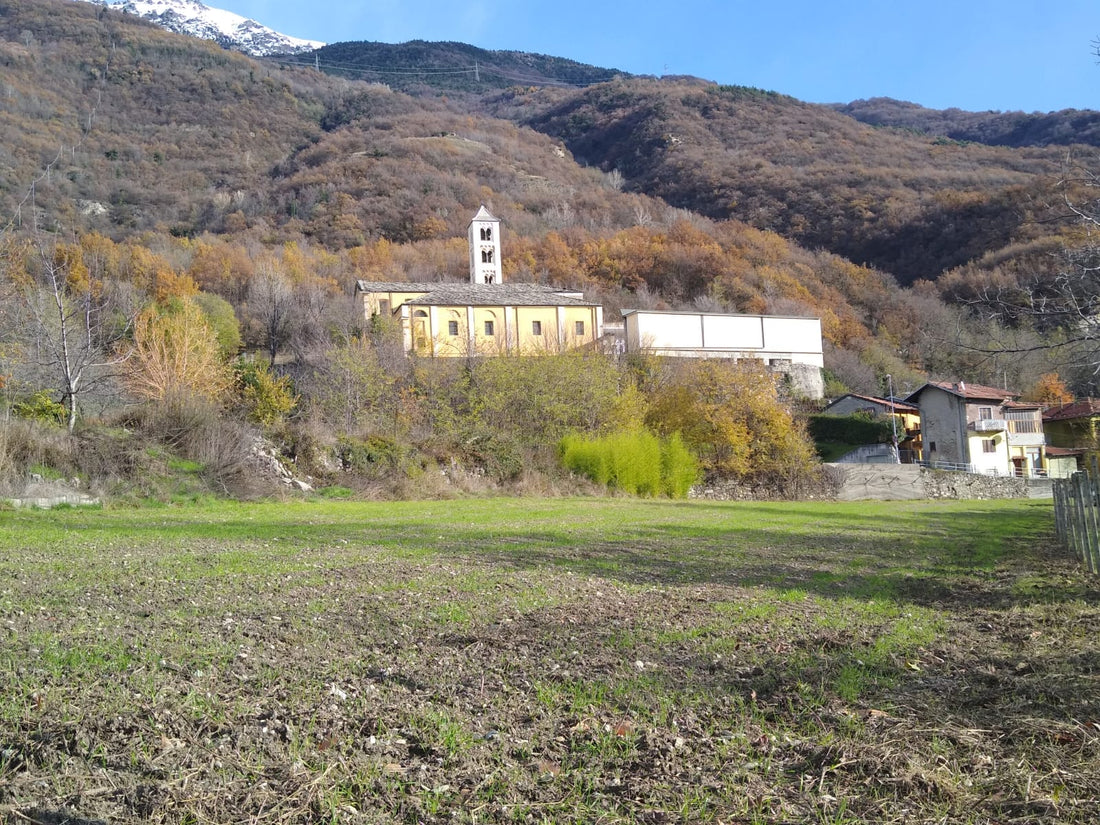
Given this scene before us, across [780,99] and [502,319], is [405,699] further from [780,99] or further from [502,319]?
[780,99]

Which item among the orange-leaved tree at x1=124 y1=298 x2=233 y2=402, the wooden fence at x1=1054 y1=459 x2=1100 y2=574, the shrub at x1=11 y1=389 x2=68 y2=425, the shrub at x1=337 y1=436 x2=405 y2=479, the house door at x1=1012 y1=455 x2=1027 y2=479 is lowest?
the house door at x1=1012 y1=455 x2=1027 y2=479

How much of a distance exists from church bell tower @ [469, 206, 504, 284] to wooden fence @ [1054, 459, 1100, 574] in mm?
74397

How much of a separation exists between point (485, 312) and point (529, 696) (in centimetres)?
6464

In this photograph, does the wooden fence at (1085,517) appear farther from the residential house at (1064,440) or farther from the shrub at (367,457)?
the residential house at (1064,440)

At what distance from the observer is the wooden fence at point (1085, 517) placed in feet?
40.2

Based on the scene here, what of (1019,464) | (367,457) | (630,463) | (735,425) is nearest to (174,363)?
(367,457)

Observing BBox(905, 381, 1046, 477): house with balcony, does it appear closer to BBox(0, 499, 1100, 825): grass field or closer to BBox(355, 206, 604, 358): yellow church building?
BBox(355, 206, 604, 358): yellow church building

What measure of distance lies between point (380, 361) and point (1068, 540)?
3876 centimetres

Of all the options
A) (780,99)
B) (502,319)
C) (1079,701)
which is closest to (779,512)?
(1079,701)

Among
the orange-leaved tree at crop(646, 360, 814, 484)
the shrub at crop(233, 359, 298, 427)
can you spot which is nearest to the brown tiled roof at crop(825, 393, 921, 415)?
the orange-leaved tree at crop(646, 360, 814, 484)

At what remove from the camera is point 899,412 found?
223ft

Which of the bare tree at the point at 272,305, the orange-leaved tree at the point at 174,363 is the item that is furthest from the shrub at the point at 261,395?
the bare tree at the point at 272,305

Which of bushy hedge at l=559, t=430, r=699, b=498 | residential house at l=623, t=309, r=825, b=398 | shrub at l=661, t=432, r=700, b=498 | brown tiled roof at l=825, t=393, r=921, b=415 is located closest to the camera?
bushy hedge at l=559, t=430, r=699, b=498

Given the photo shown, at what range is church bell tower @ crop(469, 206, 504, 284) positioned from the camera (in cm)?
8650
